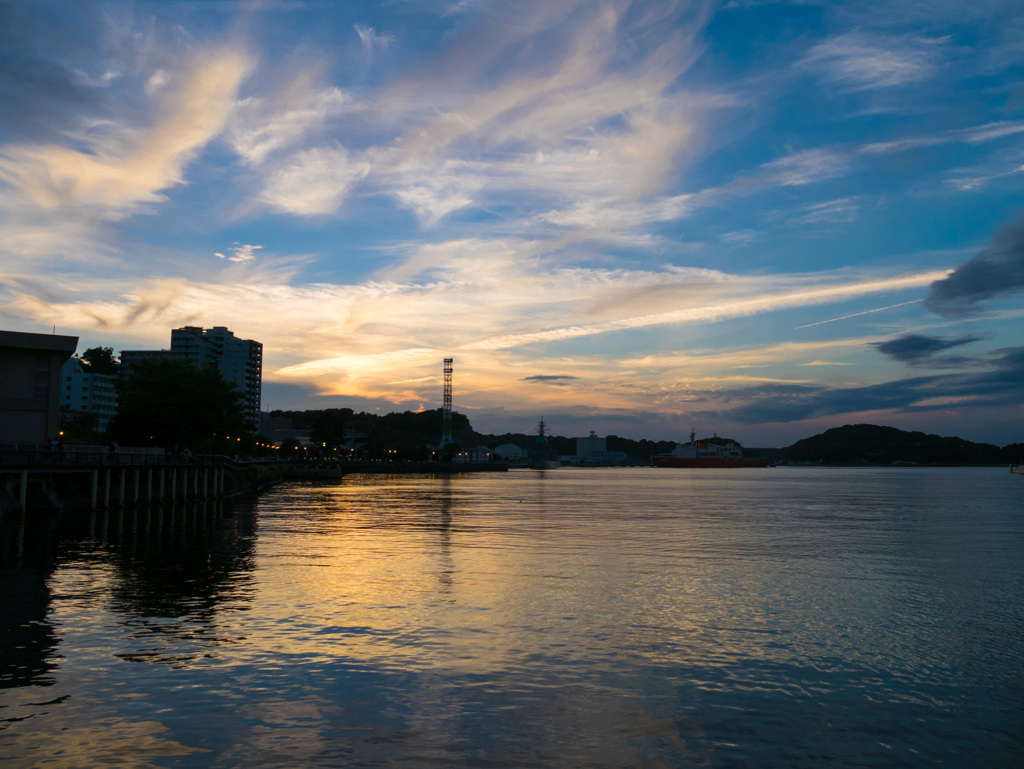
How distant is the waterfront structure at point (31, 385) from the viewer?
4712cm

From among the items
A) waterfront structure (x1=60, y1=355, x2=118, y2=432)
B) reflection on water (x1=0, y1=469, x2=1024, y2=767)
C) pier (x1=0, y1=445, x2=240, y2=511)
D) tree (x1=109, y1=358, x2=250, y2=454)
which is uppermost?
waterfront structure (x1=60, y1=355, x2=118, y2=432)

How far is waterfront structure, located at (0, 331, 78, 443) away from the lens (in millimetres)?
47125

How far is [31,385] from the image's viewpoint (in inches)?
1889

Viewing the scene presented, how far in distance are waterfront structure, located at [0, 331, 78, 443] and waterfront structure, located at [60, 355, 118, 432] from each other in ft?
449

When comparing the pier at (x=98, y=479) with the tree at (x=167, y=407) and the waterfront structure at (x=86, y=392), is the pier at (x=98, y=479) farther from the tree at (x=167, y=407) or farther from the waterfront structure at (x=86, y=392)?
the waterfront structure at (x=86, y=392)

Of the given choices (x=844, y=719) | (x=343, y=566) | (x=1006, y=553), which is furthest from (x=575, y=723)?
(x=1006, y=553)

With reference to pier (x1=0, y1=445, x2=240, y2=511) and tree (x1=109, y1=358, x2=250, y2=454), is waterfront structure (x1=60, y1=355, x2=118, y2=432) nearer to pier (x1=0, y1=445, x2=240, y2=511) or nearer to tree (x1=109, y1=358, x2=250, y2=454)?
tree (x1=109, y1=358, x2=250, y2=454)

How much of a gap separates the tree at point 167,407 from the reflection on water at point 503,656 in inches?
1442

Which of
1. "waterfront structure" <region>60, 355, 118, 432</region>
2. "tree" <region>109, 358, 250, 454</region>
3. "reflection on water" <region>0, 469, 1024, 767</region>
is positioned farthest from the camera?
"waterfront structure" <region>60, 355, 118, 432</region>

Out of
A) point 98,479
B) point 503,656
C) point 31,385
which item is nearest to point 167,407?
point 98,479

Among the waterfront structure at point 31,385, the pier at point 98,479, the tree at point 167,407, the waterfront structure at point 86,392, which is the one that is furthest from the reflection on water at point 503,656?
the waterfront structure at point 86,392

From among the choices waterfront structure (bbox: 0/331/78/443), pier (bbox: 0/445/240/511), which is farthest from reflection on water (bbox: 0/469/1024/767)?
waterfront structure (bbox: 0/331/78/443)

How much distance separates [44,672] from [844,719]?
49.0 feet

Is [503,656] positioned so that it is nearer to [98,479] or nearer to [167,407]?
[98,479]
